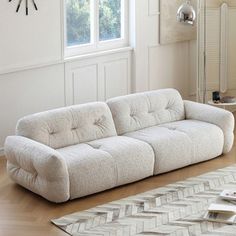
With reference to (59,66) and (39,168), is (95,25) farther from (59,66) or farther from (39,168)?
(39,168)

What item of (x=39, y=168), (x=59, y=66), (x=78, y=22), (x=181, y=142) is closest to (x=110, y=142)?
(x=181, y=142)

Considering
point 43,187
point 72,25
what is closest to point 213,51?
point 72,25

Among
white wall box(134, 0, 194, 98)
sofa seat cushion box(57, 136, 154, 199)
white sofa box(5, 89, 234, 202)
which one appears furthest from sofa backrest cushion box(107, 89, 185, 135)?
white wall box(134, 0, 194, 98)

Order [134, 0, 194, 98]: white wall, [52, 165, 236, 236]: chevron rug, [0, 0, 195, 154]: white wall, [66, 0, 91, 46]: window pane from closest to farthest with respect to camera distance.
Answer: [52, 165, 236, 236]: chevron rug → [0, 0, 195, 154]: white wall → [66, 0, 91, 46]: window pane → [134, 0, 194, 98]: white wall

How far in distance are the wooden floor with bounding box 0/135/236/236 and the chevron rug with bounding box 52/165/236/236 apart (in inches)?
5.4

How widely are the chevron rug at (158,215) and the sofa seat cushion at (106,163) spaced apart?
10.0 inches

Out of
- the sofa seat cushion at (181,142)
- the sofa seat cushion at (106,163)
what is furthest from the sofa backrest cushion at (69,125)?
the sofa seat cushion at (181,142)

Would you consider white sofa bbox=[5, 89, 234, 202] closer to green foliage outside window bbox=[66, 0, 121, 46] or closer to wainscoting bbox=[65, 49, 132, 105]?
wainscoting bbox=[65, 49, 132, 105]

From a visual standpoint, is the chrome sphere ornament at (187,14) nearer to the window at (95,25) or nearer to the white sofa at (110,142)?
the white sofa at (110,142)

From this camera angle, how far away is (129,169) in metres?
6.30

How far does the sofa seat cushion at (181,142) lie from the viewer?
659cm

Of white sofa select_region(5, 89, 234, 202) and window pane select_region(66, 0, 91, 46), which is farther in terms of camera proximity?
window pane select_region(66, 0, 91, 46)

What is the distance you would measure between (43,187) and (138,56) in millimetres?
2903

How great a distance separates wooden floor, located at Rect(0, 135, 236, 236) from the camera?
544cm
